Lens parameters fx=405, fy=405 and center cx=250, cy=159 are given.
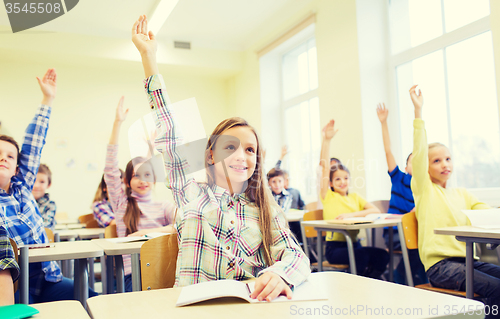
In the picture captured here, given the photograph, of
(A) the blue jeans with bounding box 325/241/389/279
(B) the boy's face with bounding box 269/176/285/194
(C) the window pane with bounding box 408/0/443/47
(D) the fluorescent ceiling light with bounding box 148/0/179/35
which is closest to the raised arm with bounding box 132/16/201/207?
(A) the blue jeans with bounding box 325/241/389/279

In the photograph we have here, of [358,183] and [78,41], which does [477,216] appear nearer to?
[358,183]

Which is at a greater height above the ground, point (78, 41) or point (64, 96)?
point (78, 41)

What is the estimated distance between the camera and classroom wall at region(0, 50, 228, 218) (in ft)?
→ 18.9

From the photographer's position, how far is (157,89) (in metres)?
1.14

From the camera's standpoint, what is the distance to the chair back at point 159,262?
1092 mm

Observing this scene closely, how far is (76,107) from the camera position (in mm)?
6094

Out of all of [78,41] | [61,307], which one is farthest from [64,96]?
[61,307]

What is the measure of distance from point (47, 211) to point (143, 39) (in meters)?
2.67

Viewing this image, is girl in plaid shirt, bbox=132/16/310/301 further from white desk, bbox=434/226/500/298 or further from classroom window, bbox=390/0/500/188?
classroom window, bbox=390/0/500/188

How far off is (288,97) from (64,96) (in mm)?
3333

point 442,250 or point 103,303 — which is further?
point 442,250

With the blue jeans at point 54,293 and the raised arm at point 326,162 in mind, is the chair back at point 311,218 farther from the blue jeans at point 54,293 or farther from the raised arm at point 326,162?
Result: the blue jeans at point 54,293

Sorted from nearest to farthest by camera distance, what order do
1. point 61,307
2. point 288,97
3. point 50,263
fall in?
point 61,307 → point 50,263 → point 288,97

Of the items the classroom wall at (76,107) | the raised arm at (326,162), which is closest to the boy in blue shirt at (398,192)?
the raised arm at (326,162)
